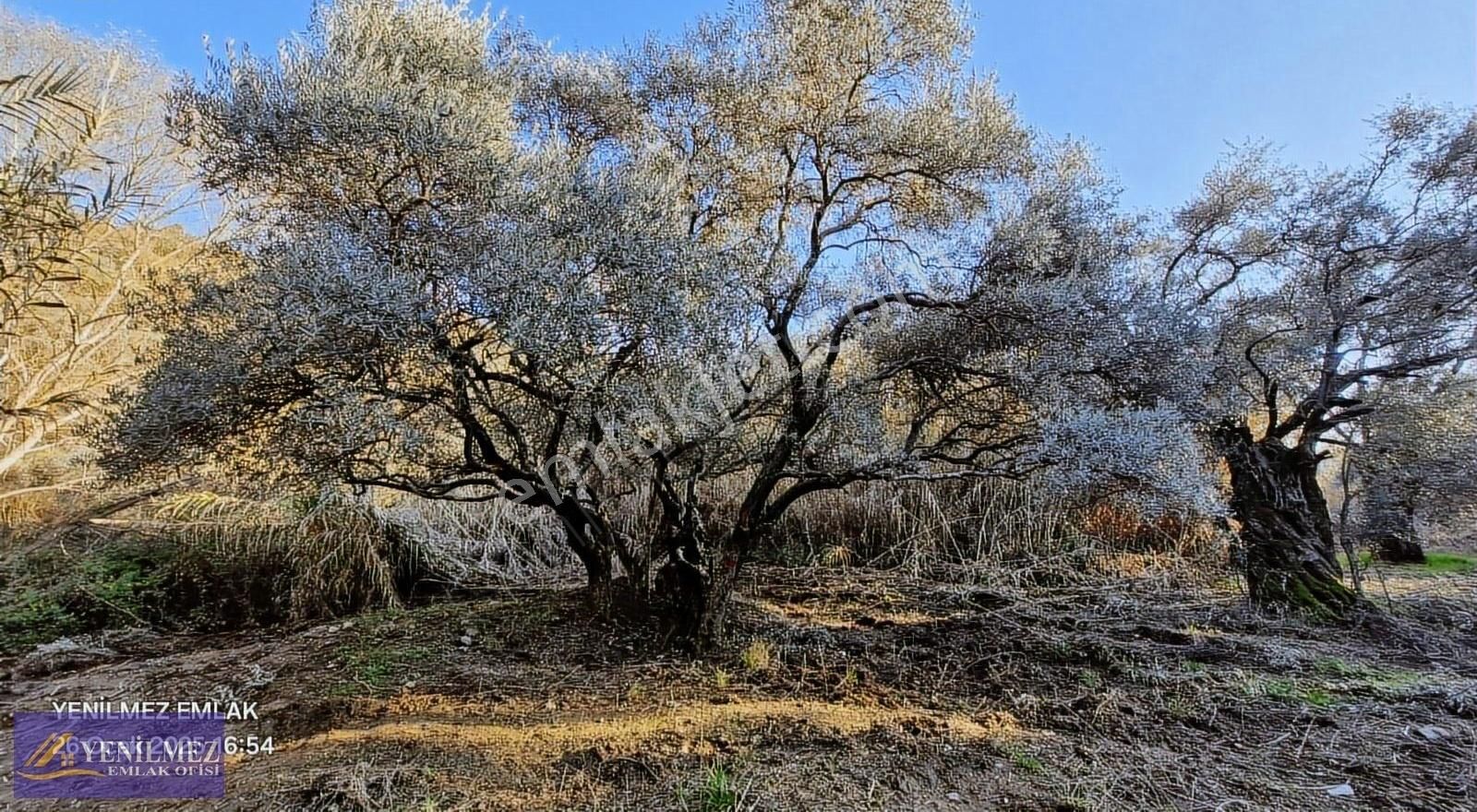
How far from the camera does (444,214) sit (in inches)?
103

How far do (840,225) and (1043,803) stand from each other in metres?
3.00

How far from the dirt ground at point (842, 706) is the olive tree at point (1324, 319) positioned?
633mm

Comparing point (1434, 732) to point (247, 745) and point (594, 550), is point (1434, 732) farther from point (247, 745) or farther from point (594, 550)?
point (247, 745)

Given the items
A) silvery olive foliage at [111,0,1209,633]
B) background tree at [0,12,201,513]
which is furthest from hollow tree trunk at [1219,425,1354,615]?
background tree at [0,12,201,513]

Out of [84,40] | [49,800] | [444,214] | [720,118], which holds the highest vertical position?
[84,40]

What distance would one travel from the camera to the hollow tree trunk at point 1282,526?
424cm

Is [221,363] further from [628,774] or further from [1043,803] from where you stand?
[1043,803]

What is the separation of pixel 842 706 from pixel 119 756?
2973 millimetres

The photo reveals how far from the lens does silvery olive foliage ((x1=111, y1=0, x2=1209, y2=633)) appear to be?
8.14 feet

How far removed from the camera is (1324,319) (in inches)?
164

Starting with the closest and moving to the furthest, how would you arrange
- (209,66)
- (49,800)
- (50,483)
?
(49,800)
(209,66)
(50,483)

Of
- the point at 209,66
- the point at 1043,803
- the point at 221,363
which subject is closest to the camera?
the point at 1043,803

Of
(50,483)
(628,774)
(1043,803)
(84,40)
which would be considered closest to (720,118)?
(628,774)

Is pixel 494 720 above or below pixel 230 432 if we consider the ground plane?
below
